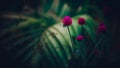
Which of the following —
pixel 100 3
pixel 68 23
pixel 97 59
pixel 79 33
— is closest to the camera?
pixel 68 23

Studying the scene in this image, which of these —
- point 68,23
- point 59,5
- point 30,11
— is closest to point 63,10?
point 59,5

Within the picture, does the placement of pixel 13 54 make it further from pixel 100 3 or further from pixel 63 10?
pixel 100 3

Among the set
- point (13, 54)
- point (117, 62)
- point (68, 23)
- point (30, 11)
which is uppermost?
point (30, 11)

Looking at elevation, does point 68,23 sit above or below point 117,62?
above

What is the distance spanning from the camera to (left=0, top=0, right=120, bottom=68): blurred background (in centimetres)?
273

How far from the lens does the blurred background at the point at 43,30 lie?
8.96 ft

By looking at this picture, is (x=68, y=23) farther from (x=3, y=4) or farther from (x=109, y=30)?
(x=3, y=4)

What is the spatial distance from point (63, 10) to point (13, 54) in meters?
0.75

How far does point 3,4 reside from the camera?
328 cm

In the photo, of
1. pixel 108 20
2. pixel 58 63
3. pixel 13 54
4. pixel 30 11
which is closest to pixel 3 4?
pixel 30 11

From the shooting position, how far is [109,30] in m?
3.03

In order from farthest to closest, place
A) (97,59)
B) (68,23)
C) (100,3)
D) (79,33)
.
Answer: (100,3)
(97,59)
(79,33)
(68,23)

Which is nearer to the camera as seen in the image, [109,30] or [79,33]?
[79,33]

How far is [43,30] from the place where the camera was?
2.89 metres
